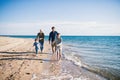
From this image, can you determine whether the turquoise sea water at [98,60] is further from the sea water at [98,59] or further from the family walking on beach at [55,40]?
the family walking on beach at [55,40]

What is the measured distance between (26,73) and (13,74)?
1.93ft

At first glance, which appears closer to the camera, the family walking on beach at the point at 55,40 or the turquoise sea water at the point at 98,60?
the turquoise sea water at the point at 98,60

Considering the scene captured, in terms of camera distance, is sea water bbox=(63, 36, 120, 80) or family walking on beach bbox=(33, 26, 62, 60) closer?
sea water bbox=(63, 36, 120, 80)

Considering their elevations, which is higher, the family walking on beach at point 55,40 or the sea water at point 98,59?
the family walking on beach at point 55,40

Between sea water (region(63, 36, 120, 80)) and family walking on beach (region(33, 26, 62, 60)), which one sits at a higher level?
family walking on beach (region(33, 26, 62, 60))

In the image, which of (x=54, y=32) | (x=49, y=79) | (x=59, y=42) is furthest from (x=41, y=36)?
(x=49, y=79)

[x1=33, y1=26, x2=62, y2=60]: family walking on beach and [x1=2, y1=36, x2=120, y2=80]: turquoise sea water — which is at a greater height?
[x1=33, y1=26, x2=62, y2=60]: family walking on beach

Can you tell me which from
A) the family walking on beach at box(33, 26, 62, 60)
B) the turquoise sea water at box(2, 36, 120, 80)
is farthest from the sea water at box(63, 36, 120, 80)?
the family walking on beach at box(33, 26, 62, 60)

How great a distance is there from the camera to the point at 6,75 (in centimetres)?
714

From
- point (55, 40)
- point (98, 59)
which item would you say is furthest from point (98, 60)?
point (55, 40)

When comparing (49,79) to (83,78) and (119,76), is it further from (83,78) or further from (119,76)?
(119,76)

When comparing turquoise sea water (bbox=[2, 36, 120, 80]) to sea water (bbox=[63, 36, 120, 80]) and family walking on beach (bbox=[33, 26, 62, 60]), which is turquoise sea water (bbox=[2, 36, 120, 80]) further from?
family walking on beach (bbox=[33, 26, 62, 60])

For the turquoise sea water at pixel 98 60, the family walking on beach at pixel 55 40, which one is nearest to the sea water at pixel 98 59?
the turquoise sea water at pixel 98 60

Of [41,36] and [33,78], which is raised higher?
[41,36]
